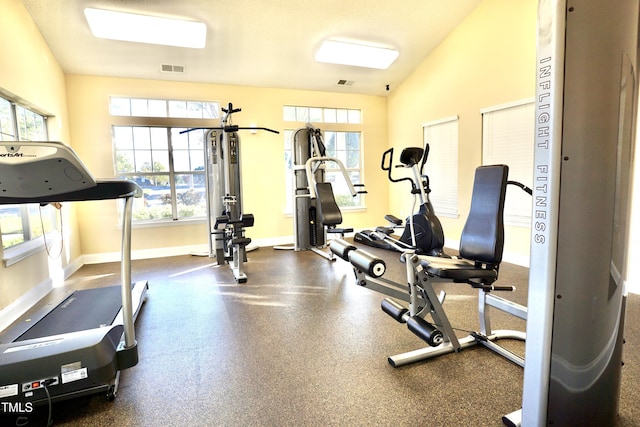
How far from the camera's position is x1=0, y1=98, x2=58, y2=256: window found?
3.18 meters

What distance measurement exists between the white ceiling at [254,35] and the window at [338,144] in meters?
0.71

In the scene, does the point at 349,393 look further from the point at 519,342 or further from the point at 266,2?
the point at 266,2

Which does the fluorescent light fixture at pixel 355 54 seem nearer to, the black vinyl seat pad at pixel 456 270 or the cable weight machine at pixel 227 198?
→ the cable weight machine at pixel 227 198

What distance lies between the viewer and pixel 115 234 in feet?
16.9

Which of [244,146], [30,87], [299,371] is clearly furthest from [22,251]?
[244,146]

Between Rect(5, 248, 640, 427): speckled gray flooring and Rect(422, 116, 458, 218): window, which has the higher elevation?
Rect(422, 116, 458, 218): window

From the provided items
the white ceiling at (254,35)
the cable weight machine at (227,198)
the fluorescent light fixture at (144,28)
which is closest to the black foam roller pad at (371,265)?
the cable weight machine at (227,198)

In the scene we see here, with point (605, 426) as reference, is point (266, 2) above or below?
above

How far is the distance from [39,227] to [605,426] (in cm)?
502

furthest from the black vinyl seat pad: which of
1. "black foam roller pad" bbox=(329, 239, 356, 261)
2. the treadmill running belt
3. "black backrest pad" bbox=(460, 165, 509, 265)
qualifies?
the treadmill running belt

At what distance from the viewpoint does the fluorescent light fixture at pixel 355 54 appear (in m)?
4.95

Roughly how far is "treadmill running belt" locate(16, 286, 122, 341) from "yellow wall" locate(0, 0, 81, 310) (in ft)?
2.02

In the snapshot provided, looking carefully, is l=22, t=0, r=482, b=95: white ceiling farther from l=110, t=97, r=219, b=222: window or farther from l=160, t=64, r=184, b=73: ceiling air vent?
l=110, t=97, r=219, b=222: window

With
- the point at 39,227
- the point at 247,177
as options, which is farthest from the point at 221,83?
the point at 39,227
